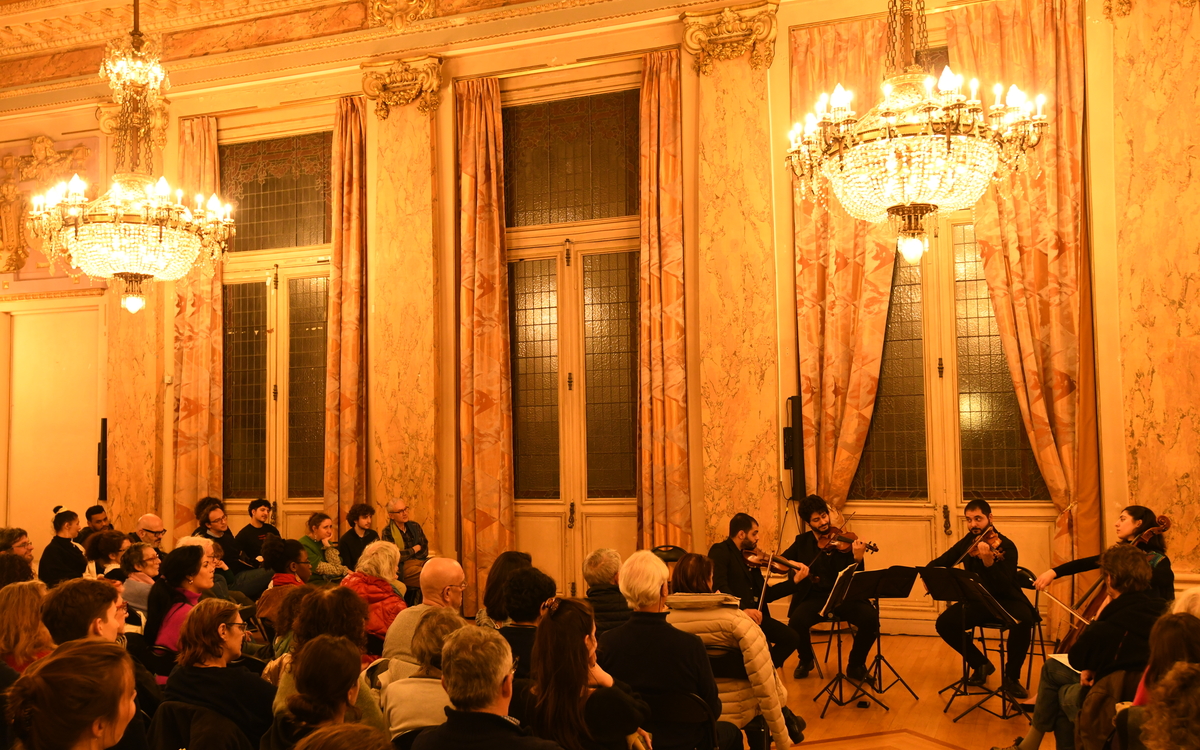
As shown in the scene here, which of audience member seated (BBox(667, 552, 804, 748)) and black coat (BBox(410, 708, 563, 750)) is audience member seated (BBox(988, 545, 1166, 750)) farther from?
black coat (BBox(410, 708, 563, 750))

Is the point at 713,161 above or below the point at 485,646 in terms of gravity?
above

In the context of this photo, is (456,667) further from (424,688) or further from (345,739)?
(345,739)

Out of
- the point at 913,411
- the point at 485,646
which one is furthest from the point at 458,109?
the point at 485,646

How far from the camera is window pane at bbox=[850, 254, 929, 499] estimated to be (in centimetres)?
790

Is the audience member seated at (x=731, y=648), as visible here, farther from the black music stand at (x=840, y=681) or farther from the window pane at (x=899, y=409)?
the window pane at (x=899, y=409)

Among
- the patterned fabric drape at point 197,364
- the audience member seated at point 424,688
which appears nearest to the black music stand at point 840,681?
the audience member seated at point 424,688

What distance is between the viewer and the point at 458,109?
30.2 feet

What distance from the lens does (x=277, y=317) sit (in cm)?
998

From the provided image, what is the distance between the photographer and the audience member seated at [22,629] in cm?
344

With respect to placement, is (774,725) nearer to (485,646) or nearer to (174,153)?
(485,646)

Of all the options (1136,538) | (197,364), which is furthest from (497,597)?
(197,364)

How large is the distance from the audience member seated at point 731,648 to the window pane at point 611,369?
4.57 metres

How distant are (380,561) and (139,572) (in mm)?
1331

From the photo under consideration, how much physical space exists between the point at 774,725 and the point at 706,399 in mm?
4271
